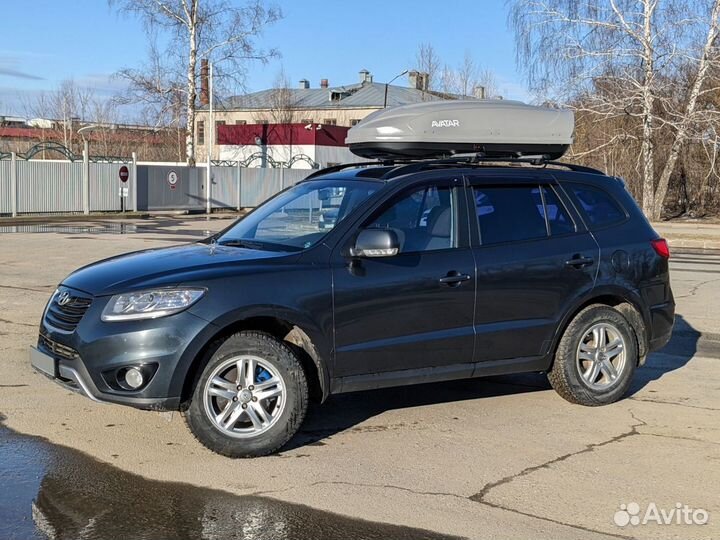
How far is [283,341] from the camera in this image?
552cm

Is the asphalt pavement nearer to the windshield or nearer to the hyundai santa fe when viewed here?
the hyundai santa fe

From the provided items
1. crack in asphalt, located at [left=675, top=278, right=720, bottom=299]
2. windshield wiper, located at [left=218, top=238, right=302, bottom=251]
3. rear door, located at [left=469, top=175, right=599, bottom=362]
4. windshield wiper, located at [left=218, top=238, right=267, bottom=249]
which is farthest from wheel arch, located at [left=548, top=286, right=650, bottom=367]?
crack in asphalt, located at [left=675, top=278, right=720, bottom=299]

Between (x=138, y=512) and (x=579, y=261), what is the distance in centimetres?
372

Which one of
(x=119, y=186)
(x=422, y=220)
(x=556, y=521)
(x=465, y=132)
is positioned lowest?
(x=556, y=521)

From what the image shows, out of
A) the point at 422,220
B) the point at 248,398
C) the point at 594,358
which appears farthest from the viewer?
the point at 594,358

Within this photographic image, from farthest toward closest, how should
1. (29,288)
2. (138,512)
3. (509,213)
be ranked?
(29,288) → (509,213) → (138,512)

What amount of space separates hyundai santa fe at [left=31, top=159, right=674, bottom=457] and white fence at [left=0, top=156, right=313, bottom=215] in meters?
27.9

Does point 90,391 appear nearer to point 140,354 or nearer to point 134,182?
point 140,354

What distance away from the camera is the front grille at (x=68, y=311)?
5.26m

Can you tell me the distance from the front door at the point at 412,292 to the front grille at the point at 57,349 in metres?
1.61

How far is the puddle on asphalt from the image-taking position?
4180 mm

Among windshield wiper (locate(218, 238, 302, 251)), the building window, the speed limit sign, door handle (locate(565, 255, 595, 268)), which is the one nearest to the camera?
windshield wiper (locate(218, 238, 302, 251))

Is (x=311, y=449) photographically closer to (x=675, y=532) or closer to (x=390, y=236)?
(x=390, y=236)

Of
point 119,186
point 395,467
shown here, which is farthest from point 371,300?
point 119,186
